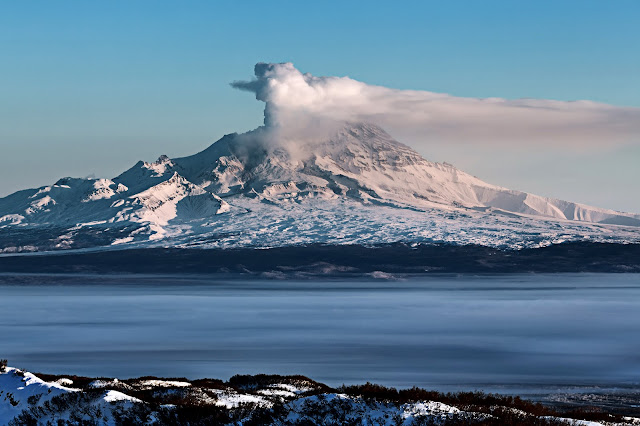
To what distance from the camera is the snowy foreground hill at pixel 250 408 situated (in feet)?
88.7

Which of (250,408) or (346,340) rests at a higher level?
(250,408)

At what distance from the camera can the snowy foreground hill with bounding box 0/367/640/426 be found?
27047 millimetres

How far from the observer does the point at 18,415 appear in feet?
94.2

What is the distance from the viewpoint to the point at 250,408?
28500 mm

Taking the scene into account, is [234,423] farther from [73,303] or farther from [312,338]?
[73,303]

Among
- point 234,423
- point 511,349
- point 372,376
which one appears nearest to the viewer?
point 234,423

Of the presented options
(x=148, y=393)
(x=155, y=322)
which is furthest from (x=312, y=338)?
(x=148, y=393)

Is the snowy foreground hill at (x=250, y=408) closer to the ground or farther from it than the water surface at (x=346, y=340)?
farther from it

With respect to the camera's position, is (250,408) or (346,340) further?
(346,340)

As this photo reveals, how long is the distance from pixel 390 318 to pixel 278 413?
72.9 metres

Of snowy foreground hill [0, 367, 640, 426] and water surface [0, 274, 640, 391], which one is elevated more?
snowy foreground hill [0, 367, 640, 426]

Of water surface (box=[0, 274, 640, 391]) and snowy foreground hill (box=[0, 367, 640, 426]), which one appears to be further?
water surface (box=[0, 274, 640, 391])

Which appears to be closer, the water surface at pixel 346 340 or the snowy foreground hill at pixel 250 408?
the snowy foreground hill at pixel 250 408

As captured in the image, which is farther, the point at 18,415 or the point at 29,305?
the point at 29,305
